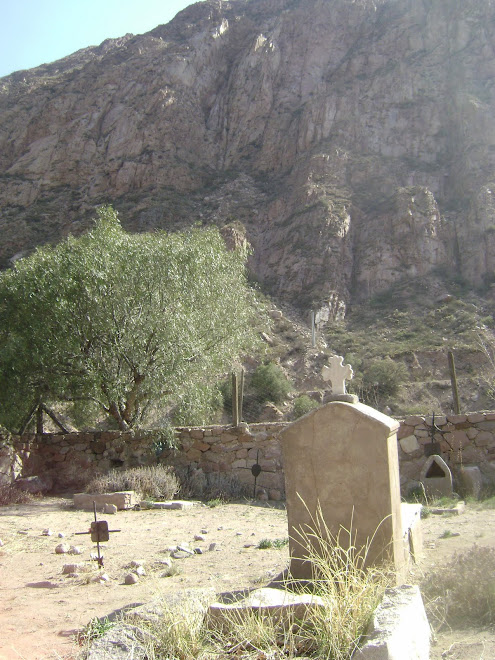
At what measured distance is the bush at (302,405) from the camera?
25.3 metres

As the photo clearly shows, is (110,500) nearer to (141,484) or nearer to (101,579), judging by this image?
(141,484)

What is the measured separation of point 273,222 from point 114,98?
2195cm

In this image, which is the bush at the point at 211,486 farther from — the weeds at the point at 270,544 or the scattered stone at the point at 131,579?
the scattered stone at the point at 131,579

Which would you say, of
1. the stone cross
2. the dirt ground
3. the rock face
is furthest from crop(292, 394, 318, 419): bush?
the stone cross

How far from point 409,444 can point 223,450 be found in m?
3.80

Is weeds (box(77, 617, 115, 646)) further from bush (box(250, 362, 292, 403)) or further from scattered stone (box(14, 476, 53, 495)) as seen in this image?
bush (box(250, 362, 292, 403))

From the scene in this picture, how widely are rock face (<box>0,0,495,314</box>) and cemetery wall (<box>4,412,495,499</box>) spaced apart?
25759 mm

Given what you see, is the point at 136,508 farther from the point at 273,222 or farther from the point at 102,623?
the point at 273,222

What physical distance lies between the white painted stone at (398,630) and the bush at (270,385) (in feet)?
81.1

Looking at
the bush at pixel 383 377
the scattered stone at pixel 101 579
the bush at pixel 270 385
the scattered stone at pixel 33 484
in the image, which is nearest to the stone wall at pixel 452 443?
the scattered stone at pixel 101 579

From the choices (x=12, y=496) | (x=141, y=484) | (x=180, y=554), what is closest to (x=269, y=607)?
(x=180, y=554)

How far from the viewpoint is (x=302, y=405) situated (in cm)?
2591

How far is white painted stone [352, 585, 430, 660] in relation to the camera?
10.4 ft

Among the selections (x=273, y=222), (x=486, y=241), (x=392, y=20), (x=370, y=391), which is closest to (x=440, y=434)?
(x=370, y=391)
